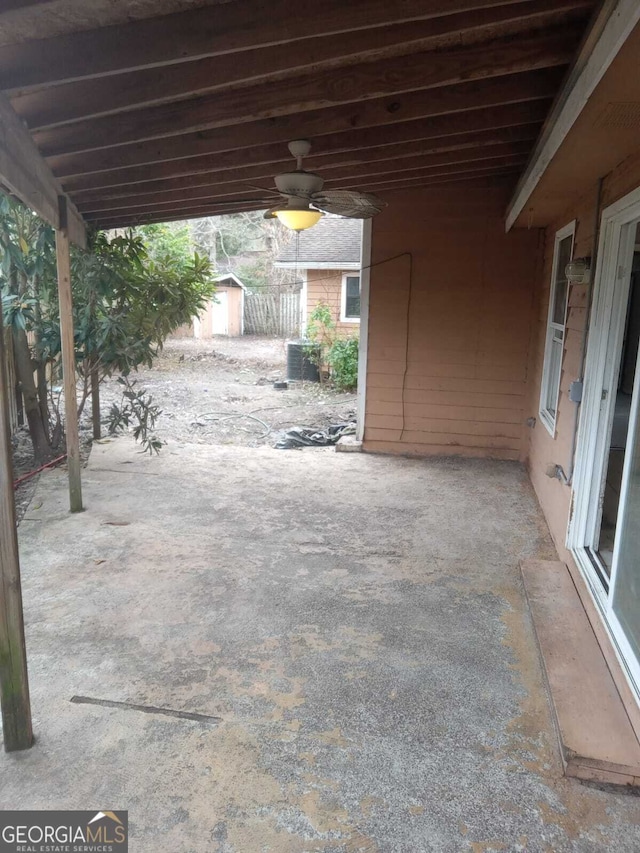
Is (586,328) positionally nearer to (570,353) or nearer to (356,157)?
(570,353)

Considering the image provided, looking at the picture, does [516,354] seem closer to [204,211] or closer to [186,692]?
[204,211]

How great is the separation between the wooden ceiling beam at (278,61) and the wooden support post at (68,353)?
1189mm

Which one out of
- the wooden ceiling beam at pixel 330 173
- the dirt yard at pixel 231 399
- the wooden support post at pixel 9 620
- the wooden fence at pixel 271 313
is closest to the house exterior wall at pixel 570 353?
the wooden ceiling beam at pixel 330 173

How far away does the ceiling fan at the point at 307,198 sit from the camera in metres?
3.20

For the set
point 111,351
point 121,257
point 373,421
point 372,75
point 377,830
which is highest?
point 372,75

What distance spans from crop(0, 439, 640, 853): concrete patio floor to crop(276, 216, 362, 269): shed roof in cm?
866

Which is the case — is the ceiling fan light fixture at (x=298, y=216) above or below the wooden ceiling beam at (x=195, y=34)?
below

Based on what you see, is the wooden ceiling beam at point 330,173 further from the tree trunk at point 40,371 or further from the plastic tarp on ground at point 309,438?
the plastic tarp on ground at point 309,438

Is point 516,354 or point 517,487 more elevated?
point 516,354

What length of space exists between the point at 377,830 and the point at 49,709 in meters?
1.31

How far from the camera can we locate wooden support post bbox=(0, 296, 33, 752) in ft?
6.45

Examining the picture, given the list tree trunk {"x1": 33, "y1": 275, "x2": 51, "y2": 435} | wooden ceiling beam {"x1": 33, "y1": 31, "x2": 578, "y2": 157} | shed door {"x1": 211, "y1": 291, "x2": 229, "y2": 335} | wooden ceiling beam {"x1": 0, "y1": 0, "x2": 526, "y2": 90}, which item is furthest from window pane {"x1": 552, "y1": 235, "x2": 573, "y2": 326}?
shed door {"x1": 211, "y1": 291, "x2": 229, "y2": 335}

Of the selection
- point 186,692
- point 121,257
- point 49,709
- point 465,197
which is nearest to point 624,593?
point 186,692

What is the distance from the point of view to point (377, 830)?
70.9 inches
